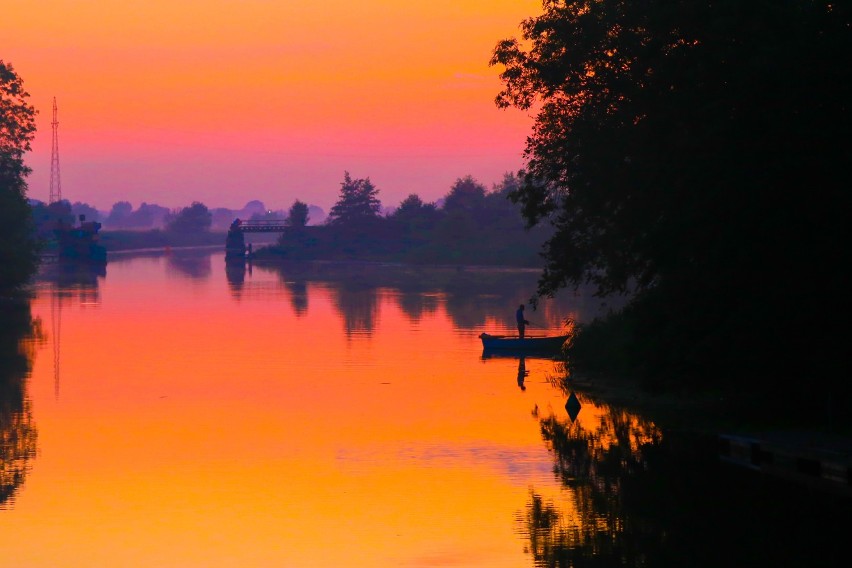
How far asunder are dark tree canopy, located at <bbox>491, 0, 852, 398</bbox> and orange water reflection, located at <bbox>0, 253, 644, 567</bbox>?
567 centimetres

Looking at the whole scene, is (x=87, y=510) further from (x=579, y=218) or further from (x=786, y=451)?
(x=579, y=218)

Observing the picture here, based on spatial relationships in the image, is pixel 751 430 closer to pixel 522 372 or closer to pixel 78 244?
pixel 522 372

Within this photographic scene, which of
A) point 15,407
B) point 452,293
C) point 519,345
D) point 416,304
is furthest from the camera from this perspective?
point 452,293

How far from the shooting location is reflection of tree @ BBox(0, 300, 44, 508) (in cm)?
2831

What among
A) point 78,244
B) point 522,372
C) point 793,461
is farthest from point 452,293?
point 78,244

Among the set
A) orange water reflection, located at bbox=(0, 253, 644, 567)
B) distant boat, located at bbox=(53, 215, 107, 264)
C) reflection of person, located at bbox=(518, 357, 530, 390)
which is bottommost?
orange water reflection, located at bbox=(0, 253, 644, 567)

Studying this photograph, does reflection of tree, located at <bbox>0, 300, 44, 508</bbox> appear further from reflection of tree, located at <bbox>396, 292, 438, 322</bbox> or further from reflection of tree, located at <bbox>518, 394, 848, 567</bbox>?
reflection of tree, located at <bbox>396, 292, 438, 322</bbox>

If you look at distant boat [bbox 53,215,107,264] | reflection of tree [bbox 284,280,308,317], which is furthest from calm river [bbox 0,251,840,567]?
distant boat [bbox 53,215,107,264]

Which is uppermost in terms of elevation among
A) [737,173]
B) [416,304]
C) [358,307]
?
[737,173]

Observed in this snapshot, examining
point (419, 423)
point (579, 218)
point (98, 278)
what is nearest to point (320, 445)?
point (419, 423)

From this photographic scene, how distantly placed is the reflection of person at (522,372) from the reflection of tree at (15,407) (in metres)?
17.3

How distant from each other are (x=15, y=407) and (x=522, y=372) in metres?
19.7

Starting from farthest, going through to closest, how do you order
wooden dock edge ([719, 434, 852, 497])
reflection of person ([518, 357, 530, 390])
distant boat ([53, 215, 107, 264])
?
distant boat ([53, 215, 107, 264]), reflection of person ([518, 357, 530, 390]), wooden dock edge ([719, 434, 852, 497])

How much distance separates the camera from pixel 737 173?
30.3 m
